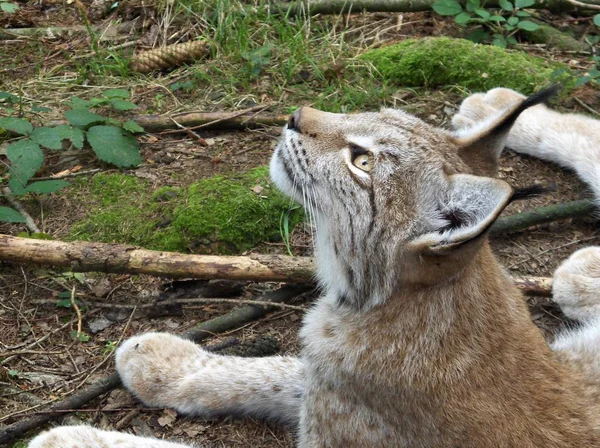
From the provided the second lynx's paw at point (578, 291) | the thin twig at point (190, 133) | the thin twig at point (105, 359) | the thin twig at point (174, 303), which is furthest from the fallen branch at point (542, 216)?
the thin twig at point (105, 359)

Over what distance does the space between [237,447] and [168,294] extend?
3.45 feet

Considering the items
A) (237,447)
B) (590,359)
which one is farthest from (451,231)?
(237,447)

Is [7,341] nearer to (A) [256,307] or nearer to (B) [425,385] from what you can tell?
(A) [256,307]

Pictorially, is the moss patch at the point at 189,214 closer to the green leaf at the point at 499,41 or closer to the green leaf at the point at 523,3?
the green leaf at the point at 499,41

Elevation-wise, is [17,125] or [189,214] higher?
[17,125]

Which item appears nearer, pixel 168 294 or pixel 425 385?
pixel 425 385

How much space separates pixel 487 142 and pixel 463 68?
2.79 metres

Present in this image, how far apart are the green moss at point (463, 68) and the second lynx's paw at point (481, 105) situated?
0.40 meters

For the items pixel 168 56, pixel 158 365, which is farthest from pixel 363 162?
pixel 168 56

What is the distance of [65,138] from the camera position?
479 centimetres

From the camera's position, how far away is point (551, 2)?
22.4ft

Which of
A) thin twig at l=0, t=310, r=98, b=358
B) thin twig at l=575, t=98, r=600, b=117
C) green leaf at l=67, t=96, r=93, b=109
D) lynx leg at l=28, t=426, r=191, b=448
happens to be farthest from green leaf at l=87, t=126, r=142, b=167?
thin twig at l=575, t=98, r=600, b=117

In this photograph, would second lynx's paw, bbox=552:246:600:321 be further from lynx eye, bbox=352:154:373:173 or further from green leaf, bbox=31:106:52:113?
green leaf, bbox=31:106:52:113

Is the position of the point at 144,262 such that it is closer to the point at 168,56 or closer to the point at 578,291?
the point at 578,291
